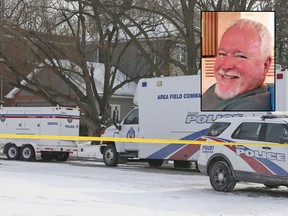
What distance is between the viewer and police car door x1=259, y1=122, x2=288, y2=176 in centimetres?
1315

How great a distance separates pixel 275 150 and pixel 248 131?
1060mm

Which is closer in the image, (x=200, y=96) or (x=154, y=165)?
Result: (x=200, y=96)

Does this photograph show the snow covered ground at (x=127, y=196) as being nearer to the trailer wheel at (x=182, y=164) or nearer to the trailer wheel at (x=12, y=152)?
the trailer wheel at (x=182, y=164)

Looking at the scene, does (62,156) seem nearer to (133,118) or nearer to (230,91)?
(133,118)

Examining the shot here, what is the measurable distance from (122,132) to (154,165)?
5.64 ft

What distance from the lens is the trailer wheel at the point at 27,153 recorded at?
24844 mm

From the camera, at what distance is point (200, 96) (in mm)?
19688

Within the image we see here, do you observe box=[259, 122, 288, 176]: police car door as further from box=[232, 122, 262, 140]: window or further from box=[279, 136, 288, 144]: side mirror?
box=[232, 122, 262, 140]: window

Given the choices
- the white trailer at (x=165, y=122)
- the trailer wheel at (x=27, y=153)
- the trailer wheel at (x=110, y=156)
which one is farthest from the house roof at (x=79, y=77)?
the white trailer at (x=165, y=122)

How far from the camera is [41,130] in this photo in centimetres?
2514

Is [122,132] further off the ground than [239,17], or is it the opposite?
[239,17]

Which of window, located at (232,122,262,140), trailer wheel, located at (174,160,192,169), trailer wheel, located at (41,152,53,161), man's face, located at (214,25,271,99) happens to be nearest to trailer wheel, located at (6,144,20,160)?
trailer wheel, located at (41,152,53,161)

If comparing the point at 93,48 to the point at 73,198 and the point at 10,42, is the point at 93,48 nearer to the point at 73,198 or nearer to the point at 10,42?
the point at 10,42

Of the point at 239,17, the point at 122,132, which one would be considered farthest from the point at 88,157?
the point at 239,17
